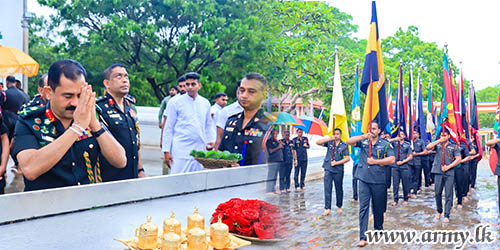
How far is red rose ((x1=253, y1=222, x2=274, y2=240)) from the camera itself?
6.25ft

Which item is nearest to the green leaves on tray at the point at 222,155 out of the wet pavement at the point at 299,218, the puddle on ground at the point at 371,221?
the wet pavement at the point at 299,218

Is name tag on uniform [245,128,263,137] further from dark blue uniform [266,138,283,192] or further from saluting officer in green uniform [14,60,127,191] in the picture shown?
saluting officer in green uniform [14,60,127,191]

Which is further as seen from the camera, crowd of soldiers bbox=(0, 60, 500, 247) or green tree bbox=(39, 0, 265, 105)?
green tree bbox=(39, 0, 265, 105)

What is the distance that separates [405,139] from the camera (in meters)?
9.56

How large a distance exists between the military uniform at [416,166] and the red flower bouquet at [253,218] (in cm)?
795

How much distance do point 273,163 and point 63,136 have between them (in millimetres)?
855

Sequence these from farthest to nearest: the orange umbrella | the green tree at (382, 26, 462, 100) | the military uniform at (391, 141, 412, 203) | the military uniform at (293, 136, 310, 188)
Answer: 1. the green tree at (382, 26, 462, 100)
2. the military uniform at (391, 141, 412, 203)
3. the orange umbrella
4. the military uniform at (293, 136, 310, 188)

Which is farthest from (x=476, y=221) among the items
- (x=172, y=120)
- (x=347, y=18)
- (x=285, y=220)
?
(x=285, y=220)

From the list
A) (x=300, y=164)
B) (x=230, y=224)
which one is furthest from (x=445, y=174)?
(x=230, y=224)

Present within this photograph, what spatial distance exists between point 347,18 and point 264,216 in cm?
499

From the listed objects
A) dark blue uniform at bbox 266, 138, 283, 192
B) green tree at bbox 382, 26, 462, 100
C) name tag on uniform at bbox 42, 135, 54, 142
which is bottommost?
dark blue uniform at bbox 266, 138, 283, 192

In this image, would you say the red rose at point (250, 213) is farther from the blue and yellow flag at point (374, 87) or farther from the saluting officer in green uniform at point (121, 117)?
the blue and yellow flag at point (374, 87)

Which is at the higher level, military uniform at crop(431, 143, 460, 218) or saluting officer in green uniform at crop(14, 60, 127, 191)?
saluting officer in green uniform at crop(14, 60, 127, 191)

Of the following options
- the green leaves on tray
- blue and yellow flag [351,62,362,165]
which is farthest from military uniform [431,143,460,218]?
the green leaves on tray
